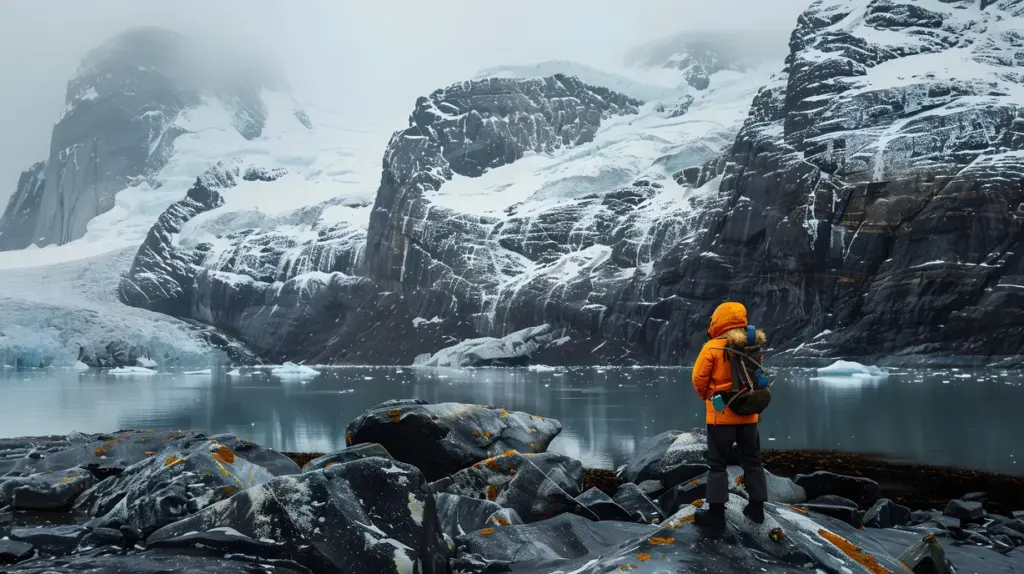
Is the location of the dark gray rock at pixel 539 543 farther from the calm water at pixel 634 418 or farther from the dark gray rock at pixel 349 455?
the calm water at pixel 634 418

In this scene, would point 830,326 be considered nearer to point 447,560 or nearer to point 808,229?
point 808,229

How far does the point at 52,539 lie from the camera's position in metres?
9.07

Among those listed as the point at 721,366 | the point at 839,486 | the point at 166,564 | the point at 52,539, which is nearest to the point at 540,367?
the point at 839,486

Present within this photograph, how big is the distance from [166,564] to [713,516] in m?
5.14

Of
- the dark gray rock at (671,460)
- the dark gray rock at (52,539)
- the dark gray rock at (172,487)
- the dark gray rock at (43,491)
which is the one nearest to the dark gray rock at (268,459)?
the dark gray rock at (43,491)

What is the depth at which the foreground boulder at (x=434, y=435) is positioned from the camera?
630 inches

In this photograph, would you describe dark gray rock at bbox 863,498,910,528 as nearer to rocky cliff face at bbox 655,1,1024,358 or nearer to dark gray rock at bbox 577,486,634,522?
dark gray rock at bbox 577,486,634,522

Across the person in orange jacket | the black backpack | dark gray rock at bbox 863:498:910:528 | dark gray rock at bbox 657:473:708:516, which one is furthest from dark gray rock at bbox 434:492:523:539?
dark gray rock at bbox 863:498:910:528

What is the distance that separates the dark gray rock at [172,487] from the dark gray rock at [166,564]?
54.6 inches

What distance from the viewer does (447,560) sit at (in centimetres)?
861

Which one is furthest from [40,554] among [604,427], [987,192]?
[987,192]

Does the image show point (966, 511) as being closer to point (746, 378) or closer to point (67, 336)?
point (746, 378)

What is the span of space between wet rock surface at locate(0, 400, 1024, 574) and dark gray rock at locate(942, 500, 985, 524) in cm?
2

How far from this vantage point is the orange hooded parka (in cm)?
766
